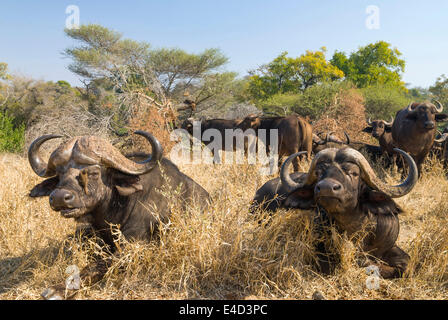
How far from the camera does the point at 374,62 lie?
25141 mm

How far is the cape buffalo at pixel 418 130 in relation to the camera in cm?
627

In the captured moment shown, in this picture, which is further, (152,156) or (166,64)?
(166,64)

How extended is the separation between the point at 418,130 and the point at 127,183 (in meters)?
5.52

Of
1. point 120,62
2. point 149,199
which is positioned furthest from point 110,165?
point 120,62

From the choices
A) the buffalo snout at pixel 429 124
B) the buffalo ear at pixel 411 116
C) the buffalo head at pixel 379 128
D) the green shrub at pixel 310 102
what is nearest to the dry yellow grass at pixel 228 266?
the buffalo snout at pixel 429 124

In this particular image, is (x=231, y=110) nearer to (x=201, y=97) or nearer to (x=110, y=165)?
(x=201, y=97)

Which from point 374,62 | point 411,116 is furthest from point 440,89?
point 411,116

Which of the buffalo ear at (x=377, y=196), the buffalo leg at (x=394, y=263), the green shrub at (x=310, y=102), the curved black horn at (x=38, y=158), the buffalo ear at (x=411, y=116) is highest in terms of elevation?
the green shrub at (x=310, y=102)

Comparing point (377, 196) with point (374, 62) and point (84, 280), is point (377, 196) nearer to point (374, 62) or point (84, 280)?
point (84, 280)

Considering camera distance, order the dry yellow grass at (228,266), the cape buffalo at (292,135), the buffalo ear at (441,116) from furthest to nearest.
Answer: the cape buffalo at (292,135)
the buffalo ear at (441,116)
the dry yellow grass at (228,266)

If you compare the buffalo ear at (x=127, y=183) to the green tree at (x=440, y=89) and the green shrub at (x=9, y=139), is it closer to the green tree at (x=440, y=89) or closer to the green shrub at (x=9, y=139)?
the green shrub at (x=9, y=139)

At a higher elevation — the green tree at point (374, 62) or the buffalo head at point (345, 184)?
the green tree at point (374, 62)

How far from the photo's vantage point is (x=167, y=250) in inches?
109

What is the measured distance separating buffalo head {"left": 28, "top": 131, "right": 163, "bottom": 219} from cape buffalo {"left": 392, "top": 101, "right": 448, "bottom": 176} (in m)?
5.27
